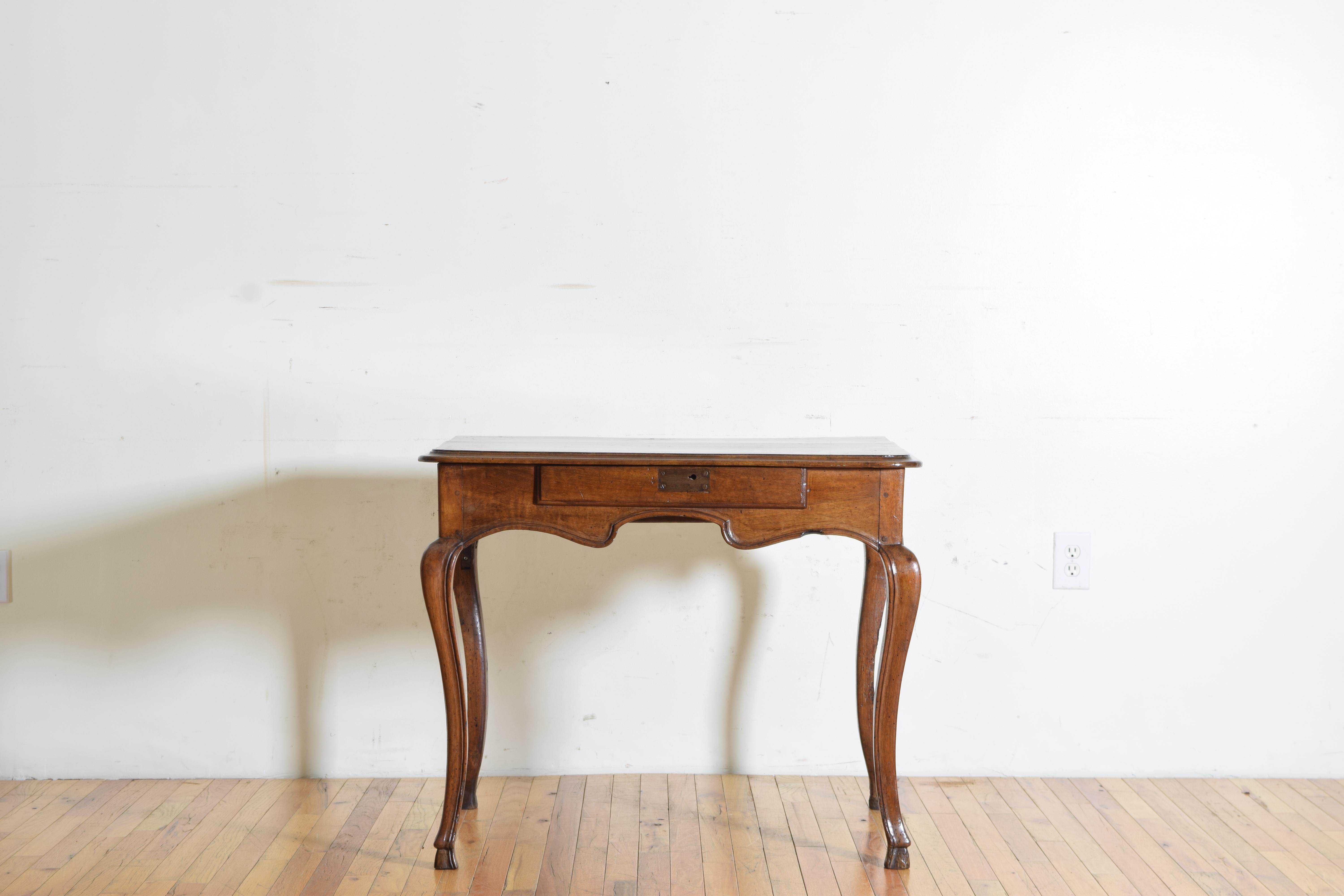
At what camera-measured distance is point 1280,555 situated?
1987 mm

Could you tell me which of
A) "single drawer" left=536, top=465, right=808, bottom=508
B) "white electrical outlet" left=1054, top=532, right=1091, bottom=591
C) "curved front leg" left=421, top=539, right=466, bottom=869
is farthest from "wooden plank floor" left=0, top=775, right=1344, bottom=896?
"single drawer" left=536, top=465, right=808, bottom=508

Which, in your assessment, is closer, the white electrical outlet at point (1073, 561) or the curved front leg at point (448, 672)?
the curved front leg at point (448, 672)

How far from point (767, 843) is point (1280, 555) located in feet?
3.92

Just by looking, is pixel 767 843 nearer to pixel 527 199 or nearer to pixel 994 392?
pixel 994 392

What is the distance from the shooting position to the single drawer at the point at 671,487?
1.50 metres

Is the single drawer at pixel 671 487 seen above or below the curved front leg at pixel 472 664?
above

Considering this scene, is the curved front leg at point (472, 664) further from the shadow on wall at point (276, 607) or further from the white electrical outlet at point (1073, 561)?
the white electrical outlet at point (1073, 561)

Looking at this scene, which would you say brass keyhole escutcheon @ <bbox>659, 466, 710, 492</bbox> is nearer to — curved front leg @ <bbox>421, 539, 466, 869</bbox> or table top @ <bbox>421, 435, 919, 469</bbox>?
table top @ <bbox>421, 435, 919, 469</bbox>

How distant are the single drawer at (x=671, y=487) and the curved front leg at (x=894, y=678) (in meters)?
0.18

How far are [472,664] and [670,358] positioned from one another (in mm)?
689

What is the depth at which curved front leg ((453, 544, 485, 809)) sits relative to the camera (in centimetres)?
177

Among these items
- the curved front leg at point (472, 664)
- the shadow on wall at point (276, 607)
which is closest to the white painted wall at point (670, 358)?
the shadow on wall at point (276, 607)

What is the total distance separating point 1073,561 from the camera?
6.51 ft

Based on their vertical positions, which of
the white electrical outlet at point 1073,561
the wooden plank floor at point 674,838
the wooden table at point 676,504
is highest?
the wooden table at point 676,504
